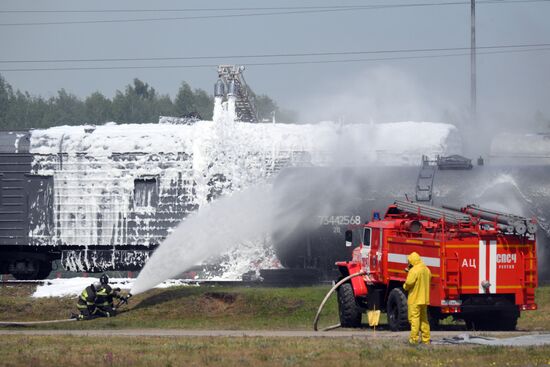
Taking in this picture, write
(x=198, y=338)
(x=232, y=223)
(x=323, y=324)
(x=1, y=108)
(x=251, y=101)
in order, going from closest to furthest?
1. (x=198, y=338)
2. (x=323, y=324)
3. (x=232, y=223)
4. (x=251, y=101)
5. (x=1, y=108)

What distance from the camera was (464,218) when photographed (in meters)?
21.5

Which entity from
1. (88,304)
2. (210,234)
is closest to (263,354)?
(88,304)

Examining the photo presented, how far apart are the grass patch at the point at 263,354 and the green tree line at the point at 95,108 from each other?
229 ft

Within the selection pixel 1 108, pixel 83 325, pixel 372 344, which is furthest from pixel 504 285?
pixel 1 108

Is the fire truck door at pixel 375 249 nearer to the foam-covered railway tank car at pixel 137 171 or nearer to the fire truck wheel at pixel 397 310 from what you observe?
the fire truck wheel at pixel 397 310

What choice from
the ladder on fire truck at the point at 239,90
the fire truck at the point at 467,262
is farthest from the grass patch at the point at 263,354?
the ladder on fire truck at the point at 239,90

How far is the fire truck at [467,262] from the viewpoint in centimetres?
2078

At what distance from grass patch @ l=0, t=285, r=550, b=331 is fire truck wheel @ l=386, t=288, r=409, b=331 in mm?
4089

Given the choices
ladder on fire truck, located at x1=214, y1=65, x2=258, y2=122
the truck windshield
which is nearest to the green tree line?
ladder on fire truck, located at x1=214, y1=65, x2=258, y2=122

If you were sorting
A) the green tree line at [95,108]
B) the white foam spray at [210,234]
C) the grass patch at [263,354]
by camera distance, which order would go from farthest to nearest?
1. the green tree line at [95,108]
2. the white foam spray at [210,234]
3. the grass patch at [263,354]

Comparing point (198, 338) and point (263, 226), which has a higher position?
point (263, 226)

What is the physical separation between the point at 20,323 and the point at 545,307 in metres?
13.8

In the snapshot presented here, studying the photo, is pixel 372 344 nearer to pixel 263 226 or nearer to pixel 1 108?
pixel 263 226

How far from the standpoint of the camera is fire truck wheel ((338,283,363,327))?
2366cm
